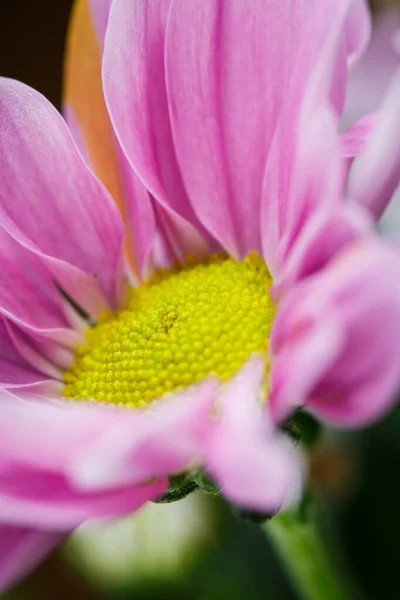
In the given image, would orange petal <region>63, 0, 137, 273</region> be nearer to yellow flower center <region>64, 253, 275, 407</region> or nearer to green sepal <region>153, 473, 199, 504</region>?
yellow flower center <region>64, 253, 275, 407</region>

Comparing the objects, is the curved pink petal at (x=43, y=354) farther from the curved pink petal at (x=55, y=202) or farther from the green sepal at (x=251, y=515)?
the green sepal at (x=251, y=515)

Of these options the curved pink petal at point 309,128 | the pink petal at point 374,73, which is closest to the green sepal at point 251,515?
the curved pink petal at point 309,128

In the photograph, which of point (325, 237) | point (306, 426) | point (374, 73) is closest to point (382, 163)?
point (325, 237)

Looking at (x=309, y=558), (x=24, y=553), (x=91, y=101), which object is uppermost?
(x=91, y=101)

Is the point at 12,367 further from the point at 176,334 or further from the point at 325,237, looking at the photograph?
the point at 325,237

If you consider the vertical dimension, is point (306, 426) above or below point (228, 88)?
below

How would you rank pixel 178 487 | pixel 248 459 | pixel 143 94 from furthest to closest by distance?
pixel 143 94
pixel 178 487
pixel 248 459

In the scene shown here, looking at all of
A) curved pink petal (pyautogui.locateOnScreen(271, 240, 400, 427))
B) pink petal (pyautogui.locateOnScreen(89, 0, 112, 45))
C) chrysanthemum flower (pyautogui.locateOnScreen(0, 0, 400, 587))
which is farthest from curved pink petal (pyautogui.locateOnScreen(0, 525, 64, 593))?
pink petal (pyautogui.locateOnScreen(89, 0, 112, 45))
